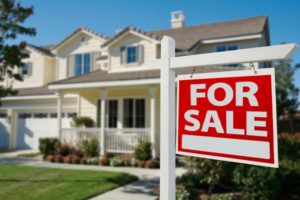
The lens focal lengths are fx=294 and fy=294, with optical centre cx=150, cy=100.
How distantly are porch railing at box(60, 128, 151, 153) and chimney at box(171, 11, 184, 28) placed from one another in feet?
37.5

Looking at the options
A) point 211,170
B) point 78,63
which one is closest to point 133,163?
point 211,170

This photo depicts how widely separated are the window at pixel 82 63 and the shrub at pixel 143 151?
314 inches

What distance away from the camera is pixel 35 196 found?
7.37 metres

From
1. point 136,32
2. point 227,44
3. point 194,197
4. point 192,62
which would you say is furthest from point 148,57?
point 192,62

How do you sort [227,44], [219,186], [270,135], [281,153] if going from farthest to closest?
[227,44] → [281,153] → [219,186] → [270,135]

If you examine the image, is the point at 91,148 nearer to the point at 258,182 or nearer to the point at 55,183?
the point at 55,183

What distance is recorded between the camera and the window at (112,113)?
621 inches

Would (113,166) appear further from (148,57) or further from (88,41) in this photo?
(88,41)

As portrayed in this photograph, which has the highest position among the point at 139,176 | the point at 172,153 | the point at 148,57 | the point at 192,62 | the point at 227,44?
the point at 227,44

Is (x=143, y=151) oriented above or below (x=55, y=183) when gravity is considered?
above

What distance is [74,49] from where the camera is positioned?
19188 mm

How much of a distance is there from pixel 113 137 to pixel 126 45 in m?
5.03

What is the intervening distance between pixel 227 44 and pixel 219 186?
10.5 metres

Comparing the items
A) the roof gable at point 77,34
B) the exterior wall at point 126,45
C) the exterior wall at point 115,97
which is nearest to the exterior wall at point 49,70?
the roof gable at point 77,34
